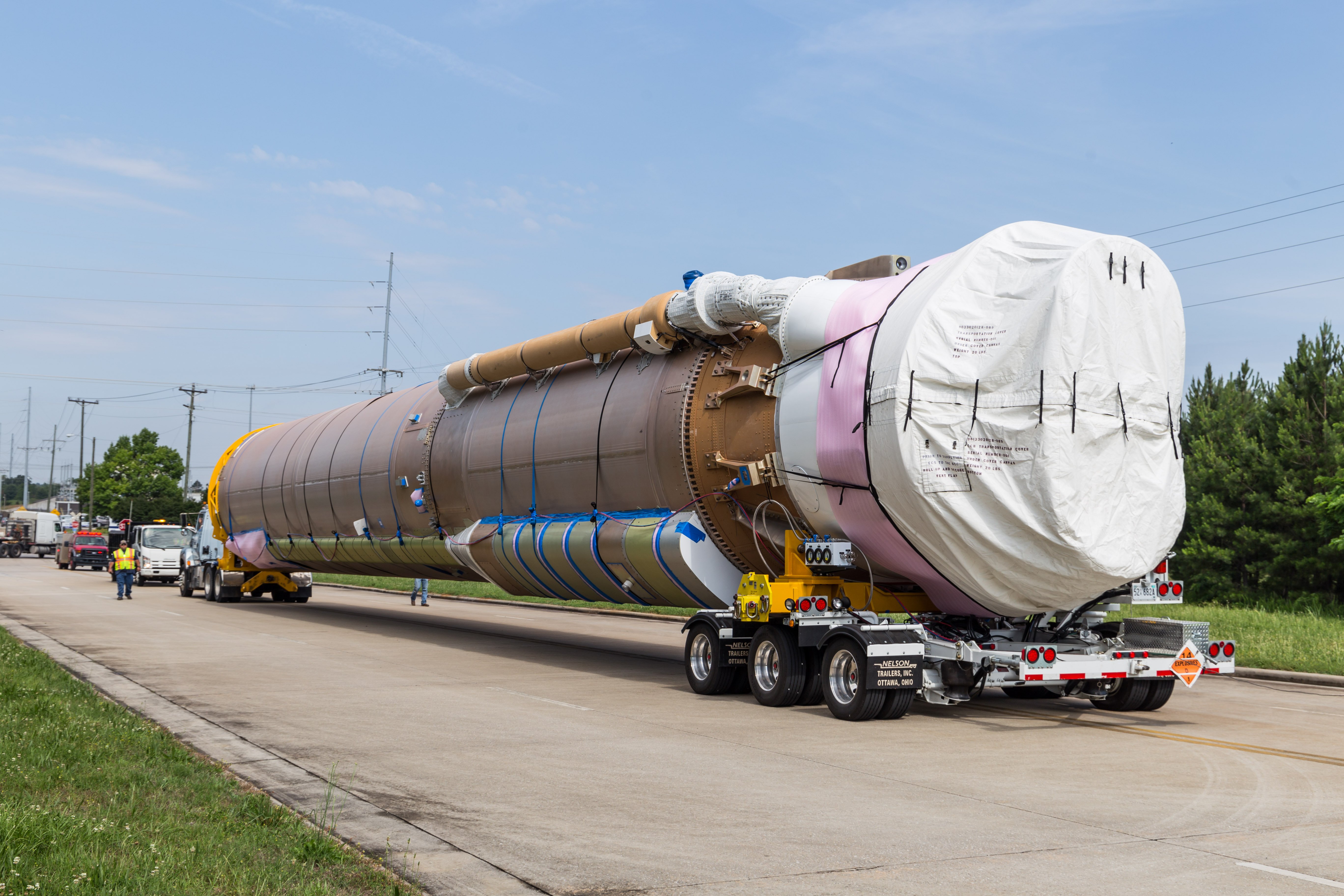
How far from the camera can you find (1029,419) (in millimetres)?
11047

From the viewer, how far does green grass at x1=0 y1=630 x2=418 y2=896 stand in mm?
5297

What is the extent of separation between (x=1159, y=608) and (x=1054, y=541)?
1968 cm

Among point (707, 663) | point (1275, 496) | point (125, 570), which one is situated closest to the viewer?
point (707, 663)

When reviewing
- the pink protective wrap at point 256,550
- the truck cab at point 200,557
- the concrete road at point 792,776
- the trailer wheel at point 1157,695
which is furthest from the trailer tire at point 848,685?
the truck cab at point 200,557

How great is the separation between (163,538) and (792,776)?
1593 inches

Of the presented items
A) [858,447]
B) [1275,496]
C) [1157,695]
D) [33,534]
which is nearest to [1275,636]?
[1157,695]

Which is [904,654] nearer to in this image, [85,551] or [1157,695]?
[1157,695]

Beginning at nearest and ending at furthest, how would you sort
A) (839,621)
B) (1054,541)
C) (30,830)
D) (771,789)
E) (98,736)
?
(30,830), (771,789), (98,736), (1054,541), (839,621)

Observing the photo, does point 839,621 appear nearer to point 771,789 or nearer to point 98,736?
point 771,789

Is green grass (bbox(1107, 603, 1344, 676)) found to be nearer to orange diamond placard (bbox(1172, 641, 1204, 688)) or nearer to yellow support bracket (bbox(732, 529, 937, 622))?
orange diamond placard (bbox(1172, 641, 1204, 688))

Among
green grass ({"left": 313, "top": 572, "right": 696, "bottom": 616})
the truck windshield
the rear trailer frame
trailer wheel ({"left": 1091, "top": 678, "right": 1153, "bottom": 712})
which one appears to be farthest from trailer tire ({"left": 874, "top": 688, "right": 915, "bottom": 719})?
the truck windshield

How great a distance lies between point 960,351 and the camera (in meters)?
11.2

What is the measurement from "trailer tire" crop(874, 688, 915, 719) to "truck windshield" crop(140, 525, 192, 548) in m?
37.6

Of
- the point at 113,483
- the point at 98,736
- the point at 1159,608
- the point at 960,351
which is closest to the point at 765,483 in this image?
the point at 960,351
